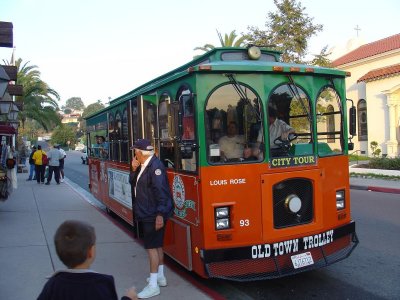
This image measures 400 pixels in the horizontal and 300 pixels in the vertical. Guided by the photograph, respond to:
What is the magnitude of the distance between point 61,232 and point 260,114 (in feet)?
10.5

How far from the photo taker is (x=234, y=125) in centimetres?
497

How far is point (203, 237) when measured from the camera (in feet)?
15.3

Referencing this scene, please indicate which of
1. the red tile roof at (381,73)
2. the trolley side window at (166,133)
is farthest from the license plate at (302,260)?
the red tile roof at (381,73)

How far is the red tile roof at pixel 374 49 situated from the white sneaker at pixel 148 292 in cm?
2496

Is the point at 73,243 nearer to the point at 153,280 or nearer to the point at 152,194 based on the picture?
the point at 152,194

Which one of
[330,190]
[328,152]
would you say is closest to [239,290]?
[330,190]

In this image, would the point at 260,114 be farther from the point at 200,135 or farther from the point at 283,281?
the point at 283,281

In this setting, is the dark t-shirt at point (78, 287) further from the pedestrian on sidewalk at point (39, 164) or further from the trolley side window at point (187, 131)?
the pedestrian on sidewalk at point (39, 164)

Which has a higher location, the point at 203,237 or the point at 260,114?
the point at 260,114

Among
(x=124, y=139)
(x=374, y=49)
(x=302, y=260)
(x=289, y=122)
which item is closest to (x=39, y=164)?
(x=124, y=139)

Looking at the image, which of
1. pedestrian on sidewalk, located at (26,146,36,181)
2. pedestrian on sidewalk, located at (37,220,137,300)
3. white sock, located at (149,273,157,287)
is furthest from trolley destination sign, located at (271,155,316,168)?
pedestrian on sidewalk, located at (26,146,36,181)

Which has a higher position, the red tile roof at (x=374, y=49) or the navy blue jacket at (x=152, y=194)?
the red tile roof at (x=374, y=49)

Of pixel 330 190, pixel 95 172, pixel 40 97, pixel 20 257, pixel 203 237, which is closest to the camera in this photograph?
pixel 203 237

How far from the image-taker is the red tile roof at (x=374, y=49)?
27.2 m
